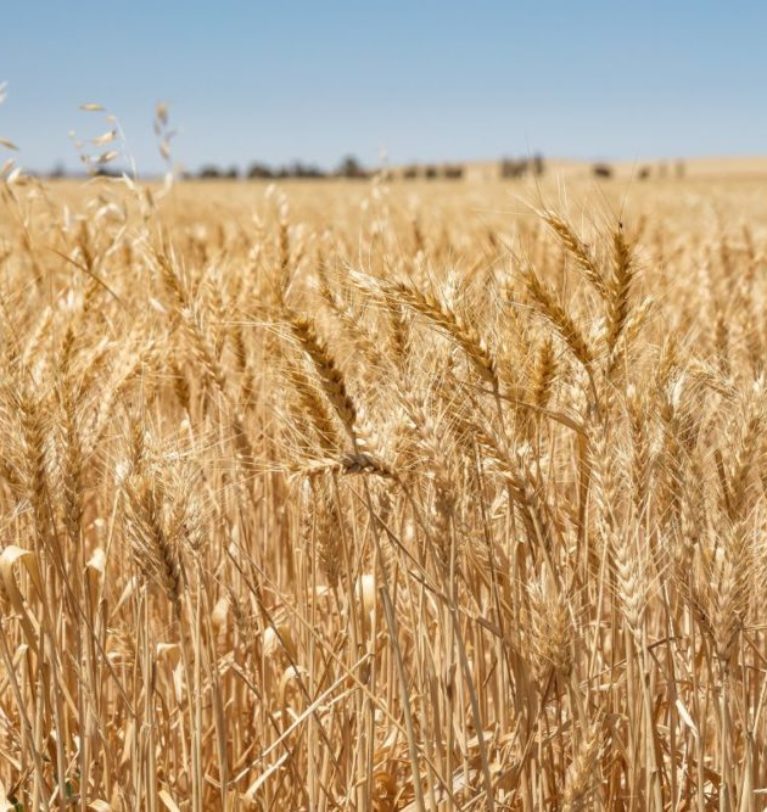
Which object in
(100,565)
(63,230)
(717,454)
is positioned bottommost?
(100,565)

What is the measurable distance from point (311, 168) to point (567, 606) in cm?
6644

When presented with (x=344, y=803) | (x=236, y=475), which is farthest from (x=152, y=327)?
(x=344, y=803)

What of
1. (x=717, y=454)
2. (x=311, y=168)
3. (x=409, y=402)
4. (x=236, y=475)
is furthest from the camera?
(x=311, y=168)

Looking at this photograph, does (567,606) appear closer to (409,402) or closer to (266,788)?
(409,402)

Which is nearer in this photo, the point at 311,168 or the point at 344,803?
the point at 344,803

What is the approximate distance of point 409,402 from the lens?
1.33 m

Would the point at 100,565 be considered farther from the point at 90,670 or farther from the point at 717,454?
the point at 717,454

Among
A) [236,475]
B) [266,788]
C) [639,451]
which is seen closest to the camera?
[639,451]

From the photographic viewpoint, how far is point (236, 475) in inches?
89.5

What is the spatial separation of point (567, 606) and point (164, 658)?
1.06 meters

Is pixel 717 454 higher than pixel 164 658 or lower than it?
higher

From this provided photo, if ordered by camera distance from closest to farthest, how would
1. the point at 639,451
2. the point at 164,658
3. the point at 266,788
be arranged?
the point at 639,451
the point at 266,788
the point at 164,658

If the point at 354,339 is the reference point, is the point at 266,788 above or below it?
below

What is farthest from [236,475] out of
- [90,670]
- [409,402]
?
[409,402]
